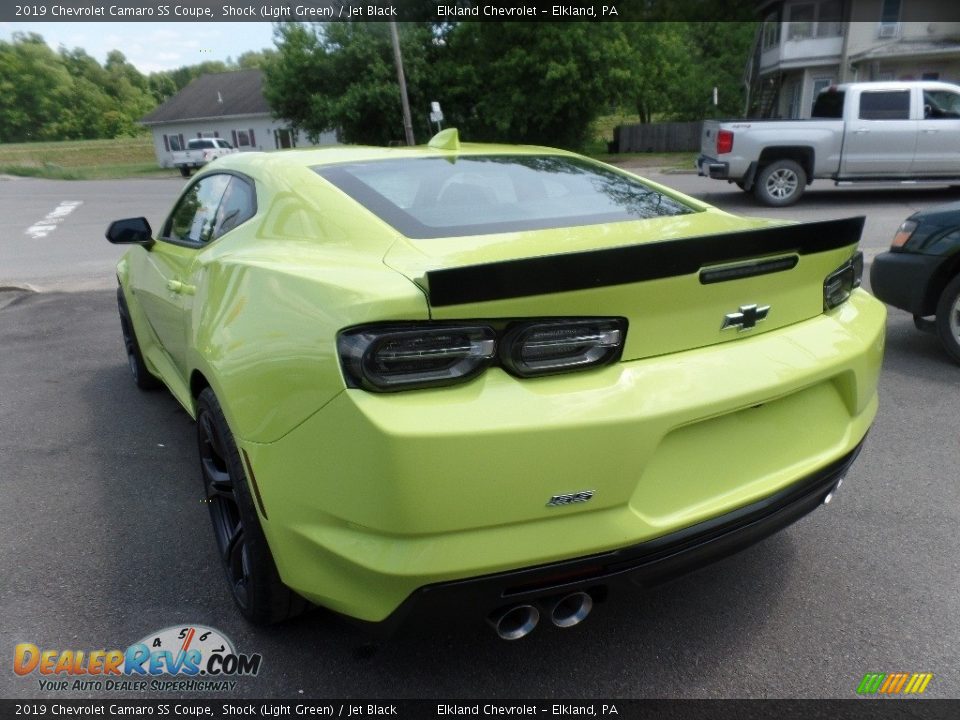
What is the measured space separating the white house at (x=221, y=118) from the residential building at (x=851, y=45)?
1178 inches

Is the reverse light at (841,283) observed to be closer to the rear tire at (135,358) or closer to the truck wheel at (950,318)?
the truck wheel at (950,318)

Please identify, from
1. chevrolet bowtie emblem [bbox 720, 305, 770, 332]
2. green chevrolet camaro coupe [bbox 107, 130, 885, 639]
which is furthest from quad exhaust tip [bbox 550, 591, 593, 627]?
chevrolet bowtie emblem [bbox 720, 305, 770, 332]

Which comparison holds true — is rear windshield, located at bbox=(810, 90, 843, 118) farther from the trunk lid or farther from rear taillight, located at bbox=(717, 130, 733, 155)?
the trunk lid

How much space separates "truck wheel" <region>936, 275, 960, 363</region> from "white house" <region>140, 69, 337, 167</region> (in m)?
47.4

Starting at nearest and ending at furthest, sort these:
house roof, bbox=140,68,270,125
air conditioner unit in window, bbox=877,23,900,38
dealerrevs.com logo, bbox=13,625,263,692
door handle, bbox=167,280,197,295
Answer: dealerrevs.com logo, bbox=13,625,263,692 < door handle, bbox=167,280,197,295 < air conditioner unit in window, bbox=877,23,900,38 < house roof, bbox=140,68,270,125

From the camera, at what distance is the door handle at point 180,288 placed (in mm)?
2668

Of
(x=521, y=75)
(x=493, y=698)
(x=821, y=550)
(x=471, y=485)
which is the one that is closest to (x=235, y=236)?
(x=471, y=485)

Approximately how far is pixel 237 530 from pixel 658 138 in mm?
33096

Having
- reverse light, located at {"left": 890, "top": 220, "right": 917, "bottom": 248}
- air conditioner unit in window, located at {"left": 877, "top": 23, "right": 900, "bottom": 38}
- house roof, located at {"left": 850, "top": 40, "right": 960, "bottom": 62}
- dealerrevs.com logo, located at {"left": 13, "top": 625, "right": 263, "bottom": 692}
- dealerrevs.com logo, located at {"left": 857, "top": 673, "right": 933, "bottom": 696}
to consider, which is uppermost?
air conditioner unit in window, located at {"left": 877, "top": 23, "right": 900, "bottom": 38}

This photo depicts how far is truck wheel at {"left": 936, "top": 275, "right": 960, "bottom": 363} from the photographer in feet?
14.1

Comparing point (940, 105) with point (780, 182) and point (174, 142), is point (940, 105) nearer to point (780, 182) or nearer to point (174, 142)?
point (780, 182)

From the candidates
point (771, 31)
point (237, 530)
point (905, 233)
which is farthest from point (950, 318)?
point (771, 31)

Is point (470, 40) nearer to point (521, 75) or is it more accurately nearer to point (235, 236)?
point (521, 75)

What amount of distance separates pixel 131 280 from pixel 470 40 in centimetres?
3064
